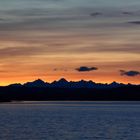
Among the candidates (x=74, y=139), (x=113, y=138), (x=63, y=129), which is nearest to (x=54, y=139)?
(x=74, y=139)

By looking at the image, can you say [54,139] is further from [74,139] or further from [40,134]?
[40,134]

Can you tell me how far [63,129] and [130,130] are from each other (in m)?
11.0

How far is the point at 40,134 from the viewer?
308ft

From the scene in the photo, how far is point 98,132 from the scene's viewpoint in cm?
9681

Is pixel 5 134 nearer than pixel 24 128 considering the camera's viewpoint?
Yes

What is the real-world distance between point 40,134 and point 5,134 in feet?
17.6

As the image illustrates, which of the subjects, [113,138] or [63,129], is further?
Result: [63,129]

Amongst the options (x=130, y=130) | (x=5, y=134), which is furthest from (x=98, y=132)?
(x=5, y=134)

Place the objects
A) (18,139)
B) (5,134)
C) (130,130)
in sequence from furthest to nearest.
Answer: (130,130) → (5,134) → (18,139)

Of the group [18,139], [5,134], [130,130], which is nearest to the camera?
[18,139]

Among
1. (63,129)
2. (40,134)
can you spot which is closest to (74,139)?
(40,134)

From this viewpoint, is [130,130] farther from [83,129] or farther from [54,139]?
[54,139]

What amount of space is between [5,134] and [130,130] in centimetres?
2157

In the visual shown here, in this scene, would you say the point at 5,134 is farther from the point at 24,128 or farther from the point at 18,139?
the point at 24,128
